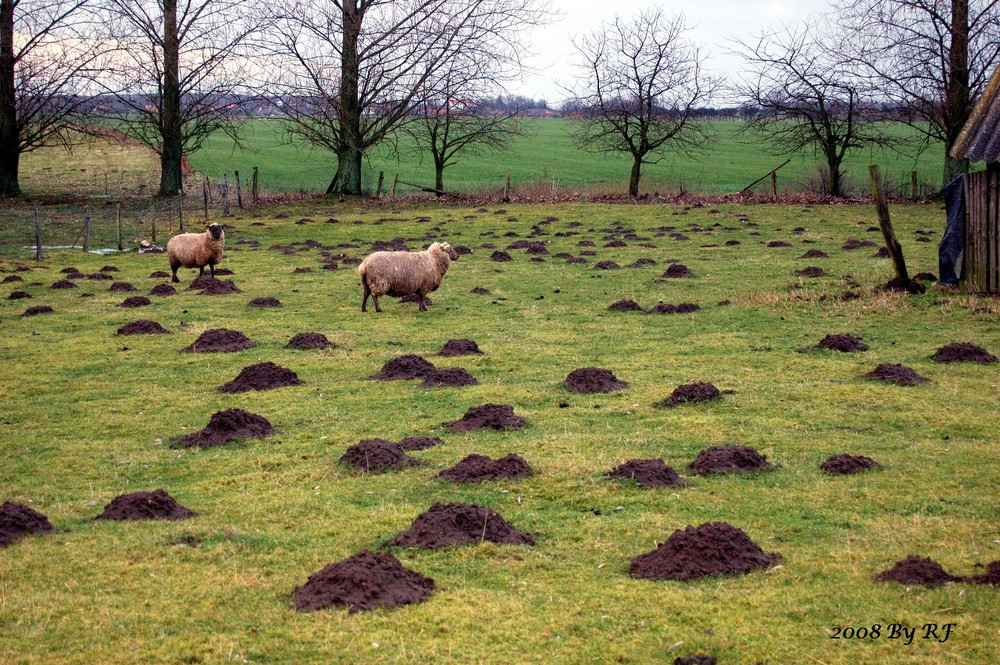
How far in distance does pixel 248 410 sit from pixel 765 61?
144ft

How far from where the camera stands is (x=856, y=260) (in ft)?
88.2

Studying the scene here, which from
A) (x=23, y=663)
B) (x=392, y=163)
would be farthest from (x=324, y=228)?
(x=392, y=163)

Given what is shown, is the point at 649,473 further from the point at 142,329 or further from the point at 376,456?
the point at 142,329

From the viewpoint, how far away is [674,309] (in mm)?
20844

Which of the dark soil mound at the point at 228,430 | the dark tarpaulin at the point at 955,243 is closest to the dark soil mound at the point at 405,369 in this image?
the dark soil mound at the point at 228,430

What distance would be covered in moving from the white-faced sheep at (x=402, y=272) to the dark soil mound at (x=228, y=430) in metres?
8.58

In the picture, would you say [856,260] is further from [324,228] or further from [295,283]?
[324,228]

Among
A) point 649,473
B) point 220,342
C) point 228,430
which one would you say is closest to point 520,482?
point 649,473

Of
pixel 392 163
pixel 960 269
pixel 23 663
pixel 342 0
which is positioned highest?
pixel 342 0

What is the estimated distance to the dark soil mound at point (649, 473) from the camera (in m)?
9.83

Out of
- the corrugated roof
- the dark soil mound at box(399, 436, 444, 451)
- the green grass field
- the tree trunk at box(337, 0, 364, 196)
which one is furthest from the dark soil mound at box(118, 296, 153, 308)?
the tree trunk at box(337, 0, 364, 196)

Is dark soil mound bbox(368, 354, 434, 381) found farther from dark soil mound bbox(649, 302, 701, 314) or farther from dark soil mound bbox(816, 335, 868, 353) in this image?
dark soil mound bbox(649, 302, 701, 314)

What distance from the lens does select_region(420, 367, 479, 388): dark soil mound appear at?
14.6m

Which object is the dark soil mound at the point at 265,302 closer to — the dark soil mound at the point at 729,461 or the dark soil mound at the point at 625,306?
the dark soil mound at the point at 625,306
